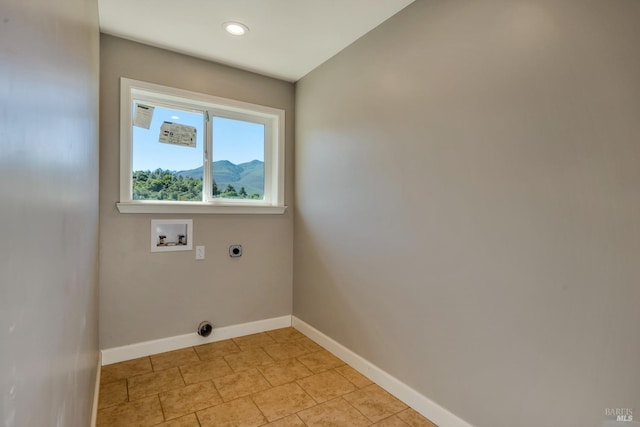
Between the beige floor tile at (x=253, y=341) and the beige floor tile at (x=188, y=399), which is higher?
the beige floor tile at (x=253, y=341)

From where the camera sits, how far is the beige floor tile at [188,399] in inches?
75.3

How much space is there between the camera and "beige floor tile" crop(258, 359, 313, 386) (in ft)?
7.43

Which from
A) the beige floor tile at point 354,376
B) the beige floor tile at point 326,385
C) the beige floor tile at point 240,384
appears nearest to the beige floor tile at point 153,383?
the beige floor tile at point 240,384

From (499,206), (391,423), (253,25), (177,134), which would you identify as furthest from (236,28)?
(391,423)

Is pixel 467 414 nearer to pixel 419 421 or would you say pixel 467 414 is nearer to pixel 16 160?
pixel 419 421

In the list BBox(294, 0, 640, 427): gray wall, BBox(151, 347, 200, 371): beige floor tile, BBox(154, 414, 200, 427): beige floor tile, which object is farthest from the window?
BBox(154, 414, 200, 427): beige floor tile

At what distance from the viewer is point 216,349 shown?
270cm

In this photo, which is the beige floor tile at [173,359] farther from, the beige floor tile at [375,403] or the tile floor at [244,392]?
the beige floor tile at [375,403]

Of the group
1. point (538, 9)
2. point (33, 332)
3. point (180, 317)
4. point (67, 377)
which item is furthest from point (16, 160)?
point (180, 317)

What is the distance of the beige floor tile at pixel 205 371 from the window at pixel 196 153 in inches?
46.7

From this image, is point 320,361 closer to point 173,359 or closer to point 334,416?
point 334,416

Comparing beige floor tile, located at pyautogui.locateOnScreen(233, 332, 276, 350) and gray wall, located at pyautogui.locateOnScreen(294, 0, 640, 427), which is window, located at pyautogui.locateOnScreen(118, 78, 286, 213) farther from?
beige floor tile, located at pyautogui.locateOnScreen(233, 332, 276, 350)

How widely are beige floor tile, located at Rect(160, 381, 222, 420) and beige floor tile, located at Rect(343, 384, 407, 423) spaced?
0.85 meters

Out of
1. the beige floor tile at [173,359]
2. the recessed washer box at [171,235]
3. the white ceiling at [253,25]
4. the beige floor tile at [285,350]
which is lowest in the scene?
the beige floor tile at [285,350]
